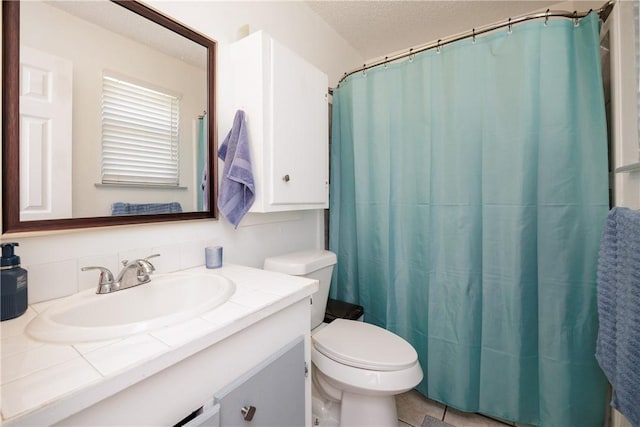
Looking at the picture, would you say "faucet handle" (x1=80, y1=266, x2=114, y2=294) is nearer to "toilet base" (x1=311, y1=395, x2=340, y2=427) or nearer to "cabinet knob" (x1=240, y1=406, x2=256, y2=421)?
"cabinet knob" (x1=240, y1=406, x2=256, y2=421)

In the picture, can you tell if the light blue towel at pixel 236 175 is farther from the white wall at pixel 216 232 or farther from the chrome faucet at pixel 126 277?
the chrome faucet at pixel 126 277

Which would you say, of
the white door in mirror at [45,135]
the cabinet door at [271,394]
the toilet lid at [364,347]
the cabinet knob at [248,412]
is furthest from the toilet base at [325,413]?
the white door in mirror at [45,135]

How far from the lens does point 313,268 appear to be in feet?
4.33

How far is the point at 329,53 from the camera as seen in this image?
190 centimetres

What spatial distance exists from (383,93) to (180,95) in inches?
42.5

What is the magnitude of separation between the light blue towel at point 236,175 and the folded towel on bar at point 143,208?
18 centimetres

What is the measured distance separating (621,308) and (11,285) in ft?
5.20

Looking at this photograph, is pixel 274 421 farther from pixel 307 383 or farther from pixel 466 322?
pixel 466 322

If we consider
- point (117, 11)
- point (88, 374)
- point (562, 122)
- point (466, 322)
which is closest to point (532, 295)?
point (466, 322)

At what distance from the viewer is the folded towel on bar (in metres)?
0.92

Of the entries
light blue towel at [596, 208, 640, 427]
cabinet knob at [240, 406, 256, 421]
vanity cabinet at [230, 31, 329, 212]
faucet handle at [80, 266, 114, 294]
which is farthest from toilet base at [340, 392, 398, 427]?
faucet handle at [80, 266, 114, 294]

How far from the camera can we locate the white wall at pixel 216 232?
2.56ft

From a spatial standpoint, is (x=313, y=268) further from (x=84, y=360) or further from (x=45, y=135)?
(x=45, y=135)

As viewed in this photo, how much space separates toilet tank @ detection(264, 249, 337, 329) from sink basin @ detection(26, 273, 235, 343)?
0.35 meters
